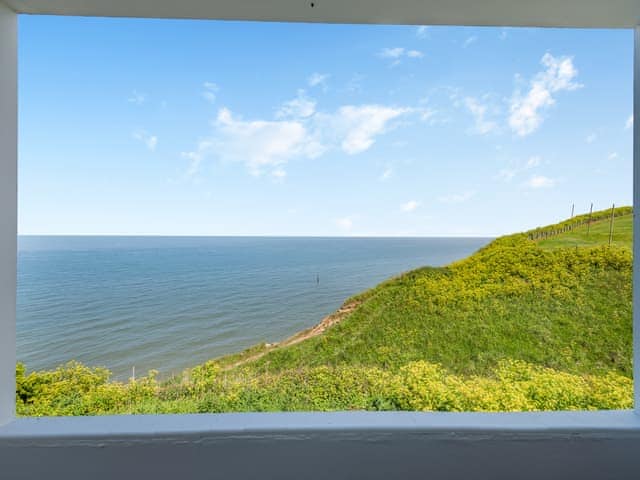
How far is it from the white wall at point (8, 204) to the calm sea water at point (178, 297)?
7.06ft

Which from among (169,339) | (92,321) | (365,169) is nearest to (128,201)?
(92,321)

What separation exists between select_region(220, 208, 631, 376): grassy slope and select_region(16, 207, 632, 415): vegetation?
0.01m

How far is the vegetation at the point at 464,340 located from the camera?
211cm

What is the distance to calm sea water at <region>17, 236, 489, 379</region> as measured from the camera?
3.80m

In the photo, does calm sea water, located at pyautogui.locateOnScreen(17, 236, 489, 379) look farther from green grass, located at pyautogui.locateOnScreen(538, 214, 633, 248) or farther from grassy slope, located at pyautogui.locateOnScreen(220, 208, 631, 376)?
green grass, located at pyautogui.locateOnScreen(538, 214, 633, 248)

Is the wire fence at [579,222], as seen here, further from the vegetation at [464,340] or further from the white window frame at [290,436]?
the white window frame at [290,436]

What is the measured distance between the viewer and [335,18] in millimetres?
842

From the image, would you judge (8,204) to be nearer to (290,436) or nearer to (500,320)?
(290,436)

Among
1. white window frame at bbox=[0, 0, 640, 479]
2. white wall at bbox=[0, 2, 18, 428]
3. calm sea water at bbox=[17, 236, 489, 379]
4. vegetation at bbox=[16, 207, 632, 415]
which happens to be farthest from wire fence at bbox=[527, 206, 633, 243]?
white wall at bbox=[0, 2, 18, 428]

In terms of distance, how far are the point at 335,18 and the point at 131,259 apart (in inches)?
363

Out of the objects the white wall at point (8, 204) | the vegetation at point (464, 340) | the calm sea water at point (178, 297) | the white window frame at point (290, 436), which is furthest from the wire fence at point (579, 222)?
the white wall at point (8, 204)

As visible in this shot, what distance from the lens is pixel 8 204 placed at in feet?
2.57

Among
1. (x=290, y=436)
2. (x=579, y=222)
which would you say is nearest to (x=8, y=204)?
(x=290, y=436)

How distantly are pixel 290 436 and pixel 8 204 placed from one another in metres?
0.89
